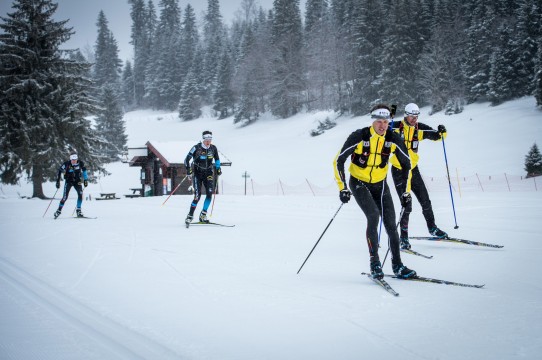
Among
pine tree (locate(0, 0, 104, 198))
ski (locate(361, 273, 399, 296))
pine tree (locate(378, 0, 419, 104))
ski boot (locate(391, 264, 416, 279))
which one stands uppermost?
pine tree (locate(378, 0, 419, 104))

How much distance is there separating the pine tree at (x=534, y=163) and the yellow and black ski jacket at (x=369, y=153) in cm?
2094

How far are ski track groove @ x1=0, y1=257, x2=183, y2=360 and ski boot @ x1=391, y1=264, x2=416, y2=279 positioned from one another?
286cm

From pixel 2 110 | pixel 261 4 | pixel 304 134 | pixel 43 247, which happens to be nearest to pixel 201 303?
pixel 43 247

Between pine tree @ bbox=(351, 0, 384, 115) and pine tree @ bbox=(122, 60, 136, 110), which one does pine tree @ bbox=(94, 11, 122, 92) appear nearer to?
pine tree @ bbox=(122, 60, 136, 110)

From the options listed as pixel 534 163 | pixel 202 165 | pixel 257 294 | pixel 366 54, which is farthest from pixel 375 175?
pixel 366 54

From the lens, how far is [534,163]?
71.3ft

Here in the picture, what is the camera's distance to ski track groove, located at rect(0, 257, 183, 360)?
274 cm

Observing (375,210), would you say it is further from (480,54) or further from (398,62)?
(398,62)

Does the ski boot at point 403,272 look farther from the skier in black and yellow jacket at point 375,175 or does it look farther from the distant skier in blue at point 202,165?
the distant skier in blue at point 202,165

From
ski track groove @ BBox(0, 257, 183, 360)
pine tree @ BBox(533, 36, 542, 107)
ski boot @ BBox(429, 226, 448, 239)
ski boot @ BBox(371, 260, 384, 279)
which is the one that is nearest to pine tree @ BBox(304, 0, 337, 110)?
pine tree @ BBox(533, 36, 542, 107)

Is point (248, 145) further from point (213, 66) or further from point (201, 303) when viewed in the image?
point (201, 303)

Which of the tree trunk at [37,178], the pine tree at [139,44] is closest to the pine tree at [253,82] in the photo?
the pine tree at [139,44]

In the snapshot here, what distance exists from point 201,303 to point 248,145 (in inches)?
1670

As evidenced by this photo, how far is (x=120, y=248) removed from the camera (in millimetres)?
6828
